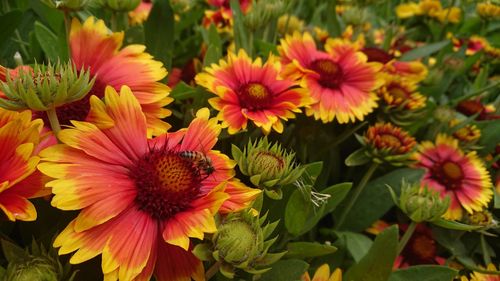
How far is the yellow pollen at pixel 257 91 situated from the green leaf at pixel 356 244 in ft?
0.94

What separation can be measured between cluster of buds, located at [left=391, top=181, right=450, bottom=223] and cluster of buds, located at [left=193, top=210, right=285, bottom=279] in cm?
27

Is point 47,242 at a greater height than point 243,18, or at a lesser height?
lesser

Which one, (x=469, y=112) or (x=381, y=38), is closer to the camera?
(x=469, y=112)

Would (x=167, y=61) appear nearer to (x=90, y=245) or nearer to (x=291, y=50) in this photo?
(x=291, y=50)

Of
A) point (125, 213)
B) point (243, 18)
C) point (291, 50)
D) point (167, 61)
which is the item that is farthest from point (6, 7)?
point (125, 213)

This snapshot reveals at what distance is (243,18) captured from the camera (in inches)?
39.4

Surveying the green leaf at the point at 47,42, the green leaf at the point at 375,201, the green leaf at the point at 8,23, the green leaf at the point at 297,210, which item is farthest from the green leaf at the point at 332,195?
the green leaf at the point at 8,23

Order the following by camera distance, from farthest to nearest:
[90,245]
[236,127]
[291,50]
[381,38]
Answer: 1. [381,38]
2. [291,50]
3. [236,127]
4. [90,245]

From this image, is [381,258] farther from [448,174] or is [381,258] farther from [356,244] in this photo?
[448,174]

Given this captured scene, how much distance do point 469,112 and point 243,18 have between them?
62cm

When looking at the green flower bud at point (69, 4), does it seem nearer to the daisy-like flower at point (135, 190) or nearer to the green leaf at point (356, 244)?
the daisy-like flower at point (135, 190)

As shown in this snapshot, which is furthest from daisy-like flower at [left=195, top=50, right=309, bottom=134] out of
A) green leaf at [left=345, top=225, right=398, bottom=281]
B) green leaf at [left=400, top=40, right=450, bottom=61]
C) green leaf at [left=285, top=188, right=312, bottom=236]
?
green leaf at [left=400, top=40, right=450, bottom=61]

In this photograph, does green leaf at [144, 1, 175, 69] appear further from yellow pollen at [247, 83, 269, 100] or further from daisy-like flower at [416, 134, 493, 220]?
daisy-like flower at [416, 134, 493, 220]

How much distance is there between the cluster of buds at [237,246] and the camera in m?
0.50
